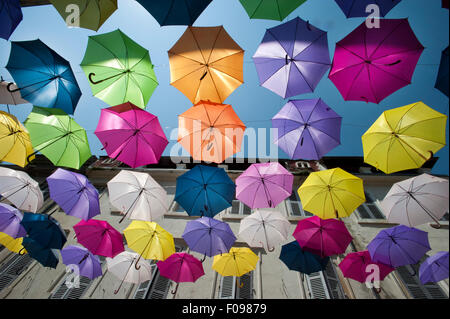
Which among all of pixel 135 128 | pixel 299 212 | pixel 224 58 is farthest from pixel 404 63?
pixel 299 212

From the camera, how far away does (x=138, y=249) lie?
5.83 metres

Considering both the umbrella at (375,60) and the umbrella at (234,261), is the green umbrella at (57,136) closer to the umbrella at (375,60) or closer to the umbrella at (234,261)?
the umbrella at (234,261)

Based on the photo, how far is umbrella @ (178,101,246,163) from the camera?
15.5 ft

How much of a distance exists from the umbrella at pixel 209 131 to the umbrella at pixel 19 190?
4.55 meters

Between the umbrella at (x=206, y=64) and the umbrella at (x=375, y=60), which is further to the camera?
the umbrella at (x=206, y=64)

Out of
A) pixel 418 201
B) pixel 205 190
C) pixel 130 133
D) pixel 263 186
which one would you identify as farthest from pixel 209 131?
pixel 418 201

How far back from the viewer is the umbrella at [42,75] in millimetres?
4441

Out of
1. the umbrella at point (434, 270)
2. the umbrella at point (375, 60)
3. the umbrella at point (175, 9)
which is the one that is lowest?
the umbrella at point (434, 270)

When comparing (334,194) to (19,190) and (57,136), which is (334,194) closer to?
(57,136)

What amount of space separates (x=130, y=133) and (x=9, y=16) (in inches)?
113

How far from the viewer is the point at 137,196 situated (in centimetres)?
573

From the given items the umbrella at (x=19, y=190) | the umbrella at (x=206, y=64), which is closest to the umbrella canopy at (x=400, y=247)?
the umbrella at (x=206, y=64)

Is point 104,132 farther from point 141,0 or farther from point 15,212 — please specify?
point 15,212
